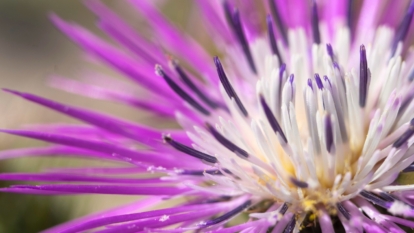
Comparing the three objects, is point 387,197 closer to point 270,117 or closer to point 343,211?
point 343,211

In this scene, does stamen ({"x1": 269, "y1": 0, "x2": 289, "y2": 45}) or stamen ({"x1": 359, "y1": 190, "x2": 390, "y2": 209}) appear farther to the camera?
stamen ({"x1": 269, "y1": 0, "x2": 289, "y2": 45})

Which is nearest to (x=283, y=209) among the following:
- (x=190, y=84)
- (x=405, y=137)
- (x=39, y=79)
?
(x=405, y=137)

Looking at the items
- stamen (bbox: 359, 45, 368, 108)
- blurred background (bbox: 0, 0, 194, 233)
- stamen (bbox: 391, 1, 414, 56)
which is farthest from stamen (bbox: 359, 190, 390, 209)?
blurred background (bbox: 0, 0, 194, 233)

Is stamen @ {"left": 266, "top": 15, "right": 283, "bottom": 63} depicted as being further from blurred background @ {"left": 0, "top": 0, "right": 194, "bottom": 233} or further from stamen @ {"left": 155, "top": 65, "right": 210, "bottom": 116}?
blurred background @ {"left": 0, "top": 0, "right": 194, "bottom": 233}

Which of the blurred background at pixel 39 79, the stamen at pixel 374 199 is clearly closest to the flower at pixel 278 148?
the stamen at pixel 374 199

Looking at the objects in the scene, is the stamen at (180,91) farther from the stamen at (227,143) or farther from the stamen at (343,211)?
the stamen at (343,211)
